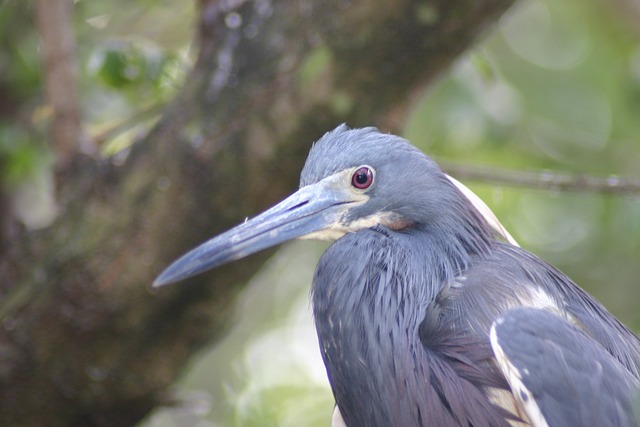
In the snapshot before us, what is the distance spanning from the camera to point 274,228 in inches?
127

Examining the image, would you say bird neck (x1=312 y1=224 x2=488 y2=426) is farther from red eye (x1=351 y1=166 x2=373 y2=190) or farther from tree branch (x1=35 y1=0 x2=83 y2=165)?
tree branch (x1=35 y1=0 x2=83 y2=165)

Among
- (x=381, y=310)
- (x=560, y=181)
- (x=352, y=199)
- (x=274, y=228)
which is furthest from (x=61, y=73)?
(x=560, y=181)

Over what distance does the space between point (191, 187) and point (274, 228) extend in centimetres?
57

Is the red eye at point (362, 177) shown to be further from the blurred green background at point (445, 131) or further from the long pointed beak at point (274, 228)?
the blurred green background at point (445, 131)

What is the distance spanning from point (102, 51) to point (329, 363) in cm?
145

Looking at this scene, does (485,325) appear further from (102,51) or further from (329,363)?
(102,51)

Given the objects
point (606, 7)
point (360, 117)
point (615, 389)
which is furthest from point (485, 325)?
point (606, 7)

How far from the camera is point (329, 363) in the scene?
10.5 feet

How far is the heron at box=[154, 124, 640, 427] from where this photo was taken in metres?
2.92

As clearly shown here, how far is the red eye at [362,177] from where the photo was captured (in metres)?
3.24

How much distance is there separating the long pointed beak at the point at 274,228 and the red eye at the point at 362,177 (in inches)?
1.4

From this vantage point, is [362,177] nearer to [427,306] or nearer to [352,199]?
[352,199]

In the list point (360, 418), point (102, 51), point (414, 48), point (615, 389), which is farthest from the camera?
point (102, 51)

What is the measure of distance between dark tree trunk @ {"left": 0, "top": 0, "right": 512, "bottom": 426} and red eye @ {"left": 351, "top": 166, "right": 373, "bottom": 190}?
1.34 ft
